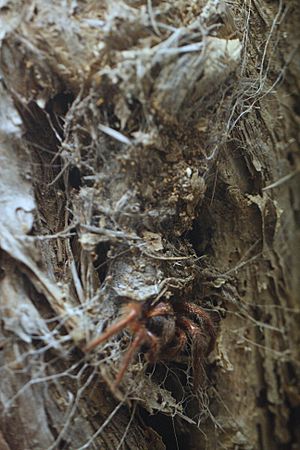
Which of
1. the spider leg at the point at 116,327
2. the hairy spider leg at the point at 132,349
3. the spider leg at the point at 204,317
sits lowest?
the spider leg at the point at 204,317

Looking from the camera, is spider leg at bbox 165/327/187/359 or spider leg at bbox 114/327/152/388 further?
spider leg at bbox 165/327/187/359

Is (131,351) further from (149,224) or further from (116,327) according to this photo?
(149,224)

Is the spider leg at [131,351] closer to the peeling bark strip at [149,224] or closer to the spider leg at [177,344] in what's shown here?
the peeling bark strip at [149,224]

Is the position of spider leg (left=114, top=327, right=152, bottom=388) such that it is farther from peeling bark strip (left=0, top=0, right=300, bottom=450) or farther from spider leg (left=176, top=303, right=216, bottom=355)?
spider leg (left=176, top=303, right=216, bottom=355)

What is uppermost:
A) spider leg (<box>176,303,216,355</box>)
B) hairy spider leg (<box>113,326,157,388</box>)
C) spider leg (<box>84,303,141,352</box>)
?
spider leg (<box>84,303,141,352</box>)

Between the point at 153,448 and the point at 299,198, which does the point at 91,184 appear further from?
the point at 153,448

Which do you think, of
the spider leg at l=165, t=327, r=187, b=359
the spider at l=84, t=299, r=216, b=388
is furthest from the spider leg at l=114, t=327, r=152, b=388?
the spider leg at l=165, t=327, r=187, b=359

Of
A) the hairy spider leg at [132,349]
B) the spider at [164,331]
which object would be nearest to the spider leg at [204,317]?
the spider at [164,331]
